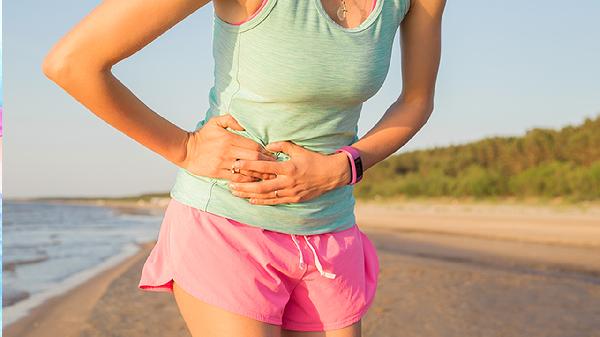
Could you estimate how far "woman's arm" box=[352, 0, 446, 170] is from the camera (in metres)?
1.83

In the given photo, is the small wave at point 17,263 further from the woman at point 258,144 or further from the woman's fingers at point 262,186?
the woman's fingers at point 262,186

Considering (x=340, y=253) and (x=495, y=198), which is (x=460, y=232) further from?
(x=340, y=253)

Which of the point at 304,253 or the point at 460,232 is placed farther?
the point at 460,232

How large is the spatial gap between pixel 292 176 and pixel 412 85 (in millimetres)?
544

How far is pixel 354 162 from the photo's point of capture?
1.71 metres

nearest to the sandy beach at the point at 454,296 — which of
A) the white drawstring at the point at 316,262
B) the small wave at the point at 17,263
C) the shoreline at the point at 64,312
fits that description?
the shoreline at the point at 64,312

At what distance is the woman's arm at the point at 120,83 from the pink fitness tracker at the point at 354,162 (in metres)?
0.22

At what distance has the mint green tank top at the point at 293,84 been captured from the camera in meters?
1.51

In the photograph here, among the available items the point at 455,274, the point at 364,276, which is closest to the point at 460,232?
the point at 455,274

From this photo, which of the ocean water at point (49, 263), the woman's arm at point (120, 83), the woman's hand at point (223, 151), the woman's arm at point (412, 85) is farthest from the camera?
the ocean water at point (49, 263)

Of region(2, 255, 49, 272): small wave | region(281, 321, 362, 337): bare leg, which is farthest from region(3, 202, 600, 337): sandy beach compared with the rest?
region(281, 321, 362, 337): bare leg

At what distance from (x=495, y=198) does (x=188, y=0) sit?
18787mm

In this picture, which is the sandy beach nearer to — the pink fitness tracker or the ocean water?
the ocean water

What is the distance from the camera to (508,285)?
21.7ft
